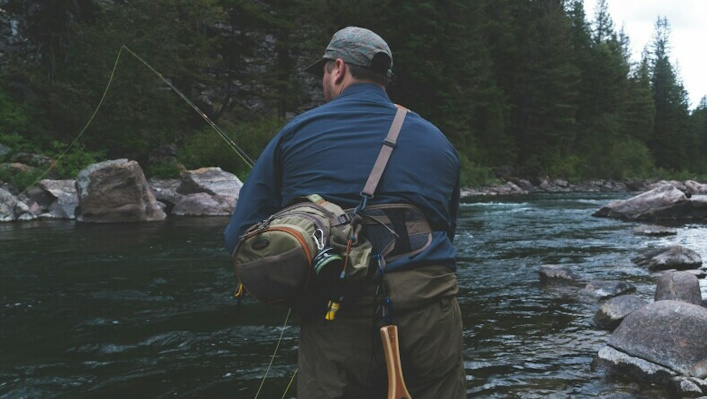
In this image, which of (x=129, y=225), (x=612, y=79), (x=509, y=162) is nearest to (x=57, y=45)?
(x=129, y=225)

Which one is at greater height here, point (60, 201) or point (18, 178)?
point (18, 178)

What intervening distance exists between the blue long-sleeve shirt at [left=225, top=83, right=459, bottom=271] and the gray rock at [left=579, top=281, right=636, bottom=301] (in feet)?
18.9

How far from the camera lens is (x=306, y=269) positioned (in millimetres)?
1844

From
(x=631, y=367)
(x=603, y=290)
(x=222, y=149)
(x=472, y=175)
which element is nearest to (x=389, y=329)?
(x=631, y=367)

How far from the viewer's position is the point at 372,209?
2016 millimetres

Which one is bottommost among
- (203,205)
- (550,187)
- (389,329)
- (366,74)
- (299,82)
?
(550,187)

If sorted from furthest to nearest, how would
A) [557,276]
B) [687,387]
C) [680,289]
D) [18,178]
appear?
[18,178]
[557,276]
[680,289]
[687,387]

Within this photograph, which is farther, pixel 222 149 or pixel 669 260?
pixel 222 149

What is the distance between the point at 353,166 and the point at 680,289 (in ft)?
20.0

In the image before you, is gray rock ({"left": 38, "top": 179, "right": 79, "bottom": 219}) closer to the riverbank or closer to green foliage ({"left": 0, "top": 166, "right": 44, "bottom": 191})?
green foliage ({"left": 0, "top": 166, "right": 44, "bottom": 191})

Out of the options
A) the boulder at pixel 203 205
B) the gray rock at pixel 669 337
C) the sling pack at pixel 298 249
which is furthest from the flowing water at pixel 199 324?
the boulder at pixel 203 205

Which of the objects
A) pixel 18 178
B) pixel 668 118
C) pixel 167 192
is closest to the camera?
pixel 18 178

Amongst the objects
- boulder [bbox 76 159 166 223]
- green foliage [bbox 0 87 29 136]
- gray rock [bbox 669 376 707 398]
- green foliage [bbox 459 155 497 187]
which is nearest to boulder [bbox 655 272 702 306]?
gray rock [bbox 669 376 707 398]

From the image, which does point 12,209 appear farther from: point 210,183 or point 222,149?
point 222,149
